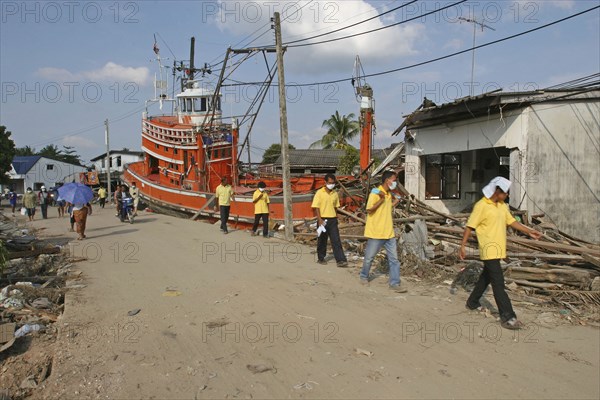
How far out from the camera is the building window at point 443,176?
16797 millimetres

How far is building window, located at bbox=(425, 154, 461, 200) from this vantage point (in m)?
16.8

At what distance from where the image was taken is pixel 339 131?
46.0m

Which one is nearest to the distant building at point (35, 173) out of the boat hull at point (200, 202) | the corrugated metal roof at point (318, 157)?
the corrugated metal roof at point (318, 157)

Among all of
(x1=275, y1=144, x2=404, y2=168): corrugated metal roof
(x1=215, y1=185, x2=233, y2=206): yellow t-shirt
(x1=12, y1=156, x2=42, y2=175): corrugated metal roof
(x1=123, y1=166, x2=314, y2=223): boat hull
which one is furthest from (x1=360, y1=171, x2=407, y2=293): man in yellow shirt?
(x1=12, y1=156, x2=42, y2=175): corrugated metal roof

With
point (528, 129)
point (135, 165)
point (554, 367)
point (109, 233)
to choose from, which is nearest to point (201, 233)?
point (109, 233)

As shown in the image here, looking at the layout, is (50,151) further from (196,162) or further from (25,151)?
(196,162)

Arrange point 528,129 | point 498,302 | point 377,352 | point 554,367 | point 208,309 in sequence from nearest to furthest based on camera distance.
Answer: point 554,367
point 377,352
point 498,302
point 208,309
point 528,129

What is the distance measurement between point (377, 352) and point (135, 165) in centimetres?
2401

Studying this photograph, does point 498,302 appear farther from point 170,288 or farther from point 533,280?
point 170,288

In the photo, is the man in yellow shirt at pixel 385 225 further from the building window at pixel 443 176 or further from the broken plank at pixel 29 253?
the building window at pixel 443 176

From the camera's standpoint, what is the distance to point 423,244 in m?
8.60

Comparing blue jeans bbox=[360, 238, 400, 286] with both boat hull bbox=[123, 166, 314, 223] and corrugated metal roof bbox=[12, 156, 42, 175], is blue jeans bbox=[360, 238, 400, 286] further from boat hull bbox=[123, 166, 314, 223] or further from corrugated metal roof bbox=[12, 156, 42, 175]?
corrugated metal roof bbox=[12, 156, 42, 175]

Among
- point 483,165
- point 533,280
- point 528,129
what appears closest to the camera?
point 533,280

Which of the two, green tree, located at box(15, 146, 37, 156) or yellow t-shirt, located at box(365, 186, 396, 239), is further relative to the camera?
green tree, located at box(15, 146, 37, 156)
